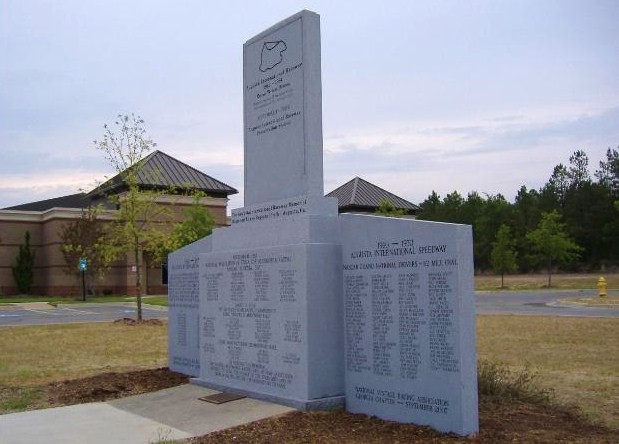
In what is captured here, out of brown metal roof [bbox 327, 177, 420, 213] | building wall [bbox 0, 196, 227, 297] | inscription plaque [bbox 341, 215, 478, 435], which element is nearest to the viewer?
inscription plaque [bbox 341, 215, 478, 435]

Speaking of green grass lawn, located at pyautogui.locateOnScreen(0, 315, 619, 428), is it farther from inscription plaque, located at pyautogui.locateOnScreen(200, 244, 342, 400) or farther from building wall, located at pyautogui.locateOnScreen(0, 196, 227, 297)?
building wall, located at pyautogui.locateOnScreen(0, 196, 227, 297)

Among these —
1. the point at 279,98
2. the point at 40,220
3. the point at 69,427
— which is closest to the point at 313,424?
the point at 69,427

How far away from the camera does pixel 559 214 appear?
6175 cm

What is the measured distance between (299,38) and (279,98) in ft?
2.60

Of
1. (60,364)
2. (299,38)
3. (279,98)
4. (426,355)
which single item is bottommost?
(60,364)

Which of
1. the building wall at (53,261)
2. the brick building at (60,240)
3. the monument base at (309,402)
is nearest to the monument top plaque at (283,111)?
the monument base at (309,402)

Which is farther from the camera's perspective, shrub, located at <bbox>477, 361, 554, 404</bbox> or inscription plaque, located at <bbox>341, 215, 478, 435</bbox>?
shrub, located at <bbox>477, 361, 554, 404</bbox>

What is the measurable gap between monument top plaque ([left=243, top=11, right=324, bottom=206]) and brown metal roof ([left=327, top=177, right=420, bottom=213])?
44412mm

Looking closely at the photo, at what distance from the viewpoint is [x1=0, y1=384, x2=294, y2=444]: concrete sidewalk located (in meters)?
6.98

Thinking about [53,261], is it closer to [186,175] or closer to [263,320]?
[186,175]

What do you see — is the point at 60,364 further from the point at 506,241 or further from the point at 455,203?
the point at 455,203

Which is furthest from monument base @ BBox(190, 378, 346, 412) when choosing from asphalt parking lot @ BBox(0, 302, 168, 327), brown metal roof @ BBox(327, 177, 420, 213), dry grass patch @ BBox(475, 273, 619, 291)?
brown metal roof @ BBox(327, 177, 420, 213)

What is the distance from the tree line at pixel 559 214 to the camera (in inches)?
2842

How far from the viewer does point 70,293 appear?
51094 millimetres
